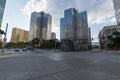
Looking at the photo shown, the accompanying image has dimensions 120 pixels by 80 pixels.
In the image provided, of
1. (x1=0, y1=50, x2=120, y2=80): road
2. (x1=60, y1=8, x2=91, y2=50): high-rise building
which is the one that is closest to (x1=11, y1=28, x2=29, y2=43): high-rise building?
(x1=60, y1=8, x2=91, y2=50): high-rise building

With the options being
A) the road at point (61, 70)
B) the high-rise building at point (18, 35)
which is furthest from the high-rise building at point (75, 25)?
the road at point (61, 70)

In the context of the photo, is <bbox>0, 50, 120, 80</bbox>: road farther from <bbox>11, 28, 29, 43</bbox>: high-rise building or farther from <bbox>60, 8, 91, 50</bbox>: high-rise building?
<bbox>11, 28, 29, 43</bbox>: high-rise building

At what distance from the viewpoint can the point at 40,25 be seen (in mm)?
121250

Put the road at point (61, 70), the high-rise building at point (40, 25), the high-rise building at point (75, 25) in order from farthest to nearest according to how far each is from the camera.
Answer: the high-rise building at point (40, 25)
the high-rise building at point (75, 25)
the road at point (61, 70)


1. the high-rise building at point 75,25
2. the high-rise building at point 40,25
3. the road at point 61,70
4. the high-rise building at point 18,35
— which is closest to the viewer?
the road at point 61,70

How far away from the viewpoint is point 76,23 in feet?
336

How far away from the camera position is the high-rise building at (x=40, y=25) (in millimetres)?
117750

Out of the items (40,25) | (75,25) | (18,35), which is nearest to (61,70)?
(75,25)

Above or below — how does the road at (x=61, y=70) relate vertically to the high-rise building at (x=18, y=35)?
below

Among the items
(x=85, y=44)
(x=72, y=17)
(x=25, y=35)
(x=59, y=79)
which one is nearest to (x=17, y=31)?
(x=25, y=35)

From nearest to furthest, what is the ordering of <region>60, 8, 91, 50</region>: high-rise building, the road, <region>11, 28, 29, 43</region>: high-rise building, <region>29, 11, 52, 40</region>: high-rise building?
the road, <region>60, 8, 91, 50</region>: high-rise building, <region>29, 11, 52, 40</region>: high-rise building, <region>11, 28, 29, 43</region>: high-rise building

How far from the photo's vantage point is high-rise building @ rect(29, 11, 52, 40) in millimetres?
117750

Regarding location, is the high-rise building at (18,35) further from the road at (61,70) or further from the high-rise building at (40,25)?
the road at (61,70)

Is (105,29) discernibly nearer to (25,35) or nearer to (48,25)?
(48,25)
